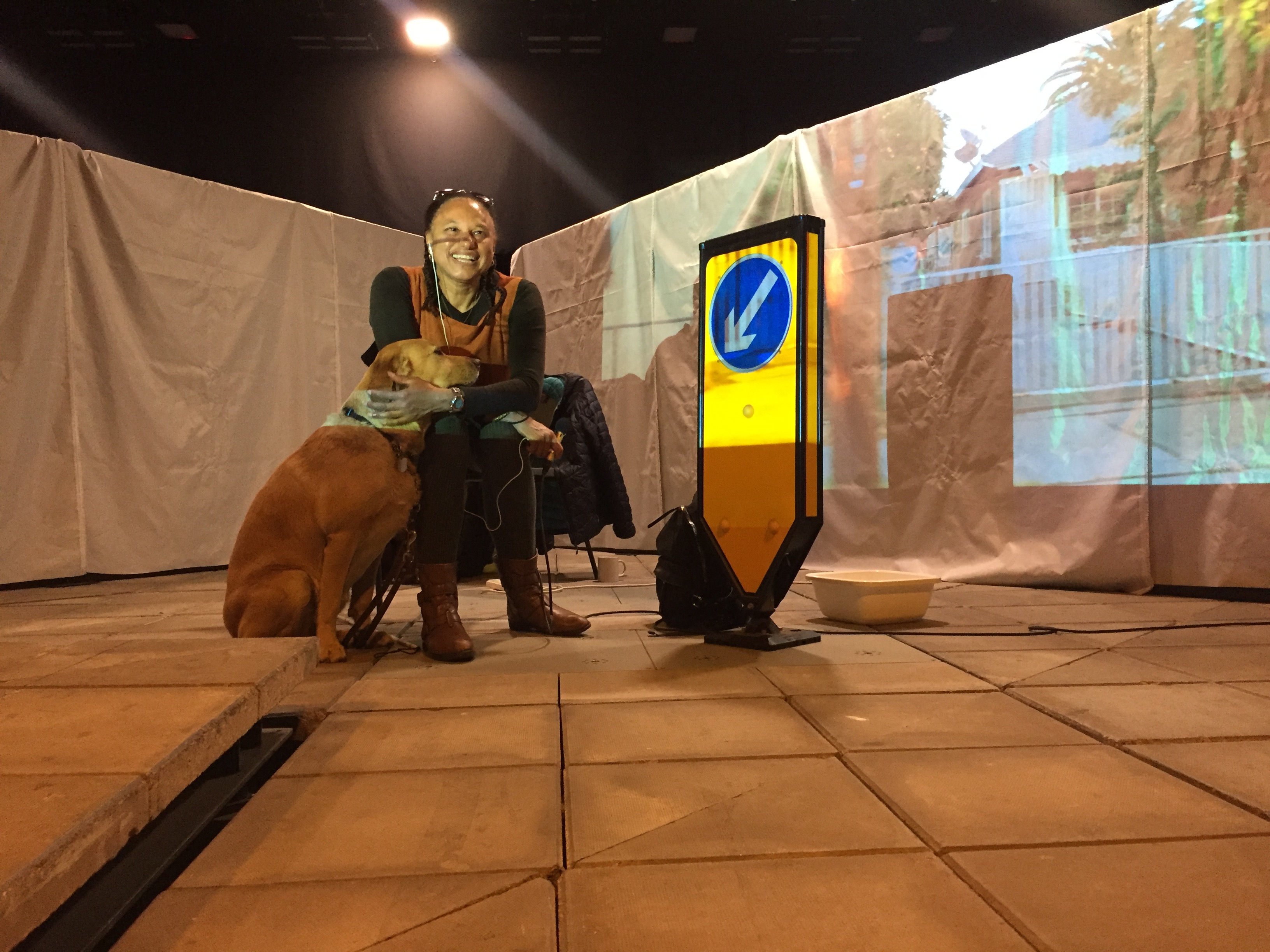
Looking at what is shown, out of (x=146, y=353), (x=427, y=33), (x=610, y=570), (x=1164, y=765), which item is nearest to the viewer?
(x=1164, y=765)

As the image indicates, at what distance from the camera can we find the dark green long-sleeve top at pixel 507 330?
2203 mm

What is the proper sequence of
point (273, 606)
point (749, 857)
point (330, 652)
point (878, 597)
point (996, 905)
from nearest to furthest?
point (996, 905) → point (749, 857) → point (273, 606) → point (330, 652) → point (878, 597)

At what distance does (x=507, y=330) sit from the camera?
2.33 m

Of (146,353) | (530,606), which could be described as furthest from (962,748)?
(146,353)

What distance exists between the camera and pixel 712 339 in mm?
2283

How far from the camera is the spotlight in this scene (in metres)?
5.00

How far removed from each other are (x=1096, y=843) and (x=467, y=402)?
66.3 inches

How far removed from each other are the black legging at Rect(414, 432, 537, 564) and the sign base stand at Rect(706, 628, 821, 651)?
65cm

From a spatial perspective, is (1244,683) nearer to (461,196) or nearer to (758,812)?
(758,812)

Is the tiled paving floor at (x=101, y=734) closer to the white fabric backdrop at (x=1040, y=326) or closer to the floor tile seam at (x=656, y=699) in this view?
the floor tile seam at (x=656, y=699)

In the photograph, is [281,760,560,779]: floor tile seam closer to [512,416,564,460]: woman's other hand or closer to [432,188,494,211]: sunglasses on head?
[512,416,564,460]: woman's other hand

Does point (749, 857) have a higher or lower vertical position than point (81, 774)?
lower

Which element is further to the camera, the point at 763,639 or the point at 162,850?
the point at 763,639

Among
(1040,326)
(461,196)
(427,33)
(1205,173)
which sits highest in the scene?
(427,33)
